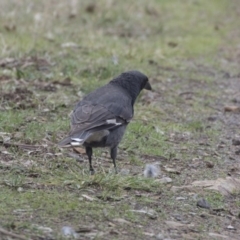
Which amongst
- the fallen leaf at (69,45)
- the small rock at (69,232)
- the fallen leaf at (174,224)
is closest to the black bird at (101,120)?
the fallen leaf at (174,224)

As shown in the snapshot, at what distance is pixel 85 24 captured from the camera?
512 inches

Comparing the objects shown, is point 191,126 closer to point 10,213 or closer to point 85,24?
point 10,213

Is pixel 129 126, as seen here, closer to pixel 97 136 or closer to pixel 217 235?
pixel 97 136

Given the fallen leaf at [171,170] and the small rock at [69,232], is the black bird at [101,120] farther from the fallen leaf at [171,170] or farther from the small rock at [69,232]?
the small rock at [69,232]

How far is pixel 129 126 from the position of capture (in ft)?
25.5

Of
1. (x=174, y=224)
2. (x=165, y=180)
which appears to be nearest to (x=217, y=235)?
(x=174, y=224)

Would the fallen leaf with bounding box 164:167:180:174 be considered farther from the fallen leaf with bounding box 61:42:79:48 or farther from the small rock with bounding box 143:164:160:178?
the fallen leaf with bounding box 61:42:79:48

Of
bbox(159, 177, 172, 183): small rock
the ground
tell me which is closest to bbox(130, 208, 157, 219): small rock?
the ground

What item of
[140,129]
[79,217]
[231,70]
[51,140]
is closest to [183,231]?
[79,217]

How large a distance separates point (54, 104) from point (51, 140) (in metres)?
1.34

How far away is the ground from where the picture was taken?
16.5 ft

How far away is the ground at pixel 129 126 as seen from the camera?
198 inches

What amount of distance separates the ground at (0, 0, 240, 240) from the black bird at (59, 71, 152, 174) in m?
0.23

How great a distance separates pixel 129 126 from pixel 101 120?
1.85 m
